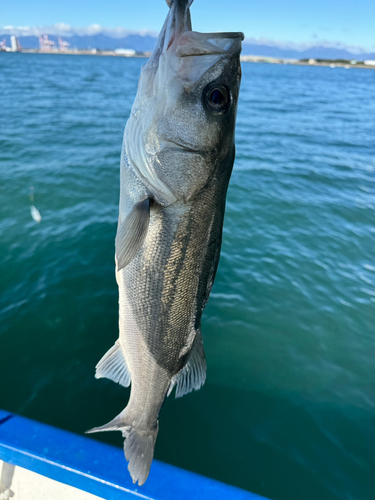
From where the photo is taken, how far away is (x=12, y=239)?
6.76 m

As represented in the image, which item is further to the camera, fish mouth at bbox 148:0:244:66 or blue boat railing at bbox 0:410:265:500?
blue boat railing at bbox 0:410:265:500

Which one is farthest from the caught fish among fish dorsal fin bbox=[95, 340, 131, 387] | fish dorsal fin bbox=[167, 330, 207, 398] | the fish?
fish dorsal fin bbox=[167, 330, 207, 398]

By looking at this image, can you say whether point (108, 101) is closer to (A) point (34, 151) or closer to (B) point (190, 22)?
(A) point (34, 151)

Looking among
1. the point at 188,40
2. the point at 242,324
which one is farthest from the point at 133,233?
the point at 242,324

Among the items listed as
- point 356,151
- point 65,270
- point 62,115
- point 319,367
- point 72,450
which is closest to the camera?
point 72,450

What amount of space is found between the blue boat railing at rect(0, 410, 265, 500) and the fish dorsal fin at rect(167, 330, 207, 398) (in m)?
0.62

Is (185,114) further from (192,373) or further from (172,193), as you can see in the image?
(192,373)

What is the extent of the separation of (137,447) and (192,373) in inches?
22.3

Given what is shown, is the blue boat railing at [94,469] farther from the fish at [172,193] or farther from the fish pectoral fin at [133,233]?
the fish pectoral fin at [133,233]

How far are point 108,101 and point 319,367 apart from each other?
21998mm

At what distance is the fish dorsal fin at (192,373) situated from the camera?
2121mm

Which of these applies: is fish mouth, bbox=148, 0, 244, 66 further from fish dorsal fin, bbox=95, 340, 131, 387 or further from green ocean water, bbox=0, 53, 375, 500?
green ocean water, bbox=0, 53, 375, 500

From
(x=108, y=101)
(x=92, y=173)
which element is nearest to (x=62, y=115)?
(x=108, y=101)

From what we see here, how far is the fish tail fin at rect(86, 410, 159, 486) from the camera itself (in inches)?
76.8
